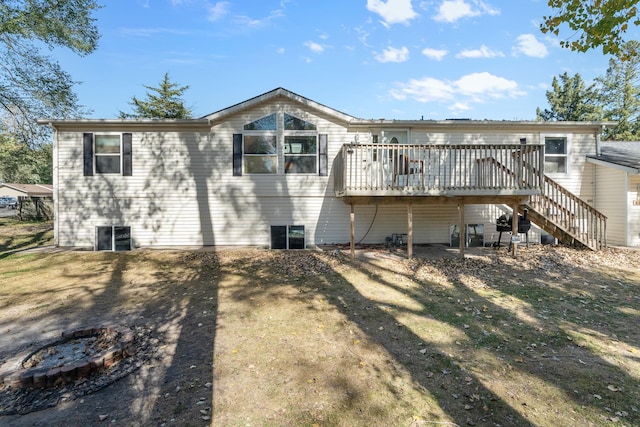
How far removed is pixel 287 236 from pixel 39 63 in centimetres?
1088

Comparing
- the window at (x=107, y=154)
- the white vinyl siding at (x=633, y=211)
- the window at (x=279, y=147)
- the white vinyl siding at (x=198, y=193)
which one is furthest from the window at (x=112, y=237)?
the white vinyl siding at (x=633, y=211)

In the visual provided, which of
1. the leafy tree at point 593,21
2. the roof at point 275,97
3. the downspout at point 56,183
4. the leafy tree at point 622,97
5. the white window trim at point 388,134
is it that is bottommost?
the downspout at point 56,183

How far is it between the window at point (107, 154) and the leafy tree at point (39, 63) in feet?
9.20

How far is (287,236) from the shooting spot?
1060 cm

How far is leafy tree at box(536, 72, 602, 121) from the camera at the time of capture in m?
30.4

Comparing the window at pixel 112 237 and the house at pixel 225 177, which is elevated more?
the house at pixel 225 177

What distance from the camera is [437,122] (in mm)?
10508

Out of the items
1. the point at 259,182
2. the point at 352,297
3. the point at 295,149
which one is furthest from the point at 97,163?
the point at 352,297

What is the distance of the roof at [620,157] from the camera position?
963 cm

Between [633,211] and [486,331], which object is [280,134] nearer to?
[486,331]

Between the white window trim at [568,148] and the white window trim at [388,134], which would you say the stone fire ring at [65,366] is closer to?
the white window trim at [388,134]

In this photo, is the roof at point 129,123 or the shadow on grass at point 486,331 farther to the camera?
the roof at point 129,123

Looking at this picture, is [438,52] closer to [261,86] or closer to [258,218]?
[261,86]

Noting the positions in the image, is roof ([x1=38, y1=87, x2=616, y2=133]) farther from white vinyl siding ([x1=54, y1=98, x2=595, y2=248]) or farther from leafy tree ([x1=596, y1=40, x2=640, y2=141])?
leafy tree ([x1=596, y1=40, x2=640, y2=141])
